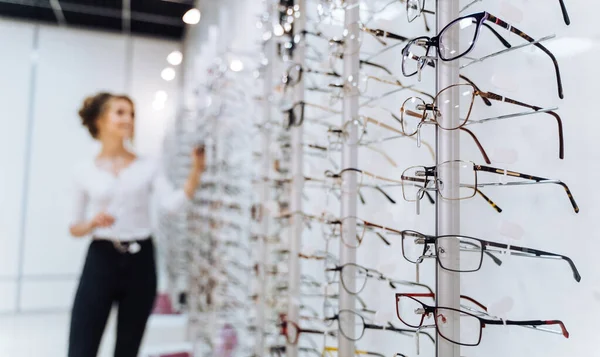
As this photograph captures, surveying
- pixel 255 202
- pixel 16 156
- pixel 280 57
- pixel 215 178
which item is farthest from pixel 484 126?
pixel 16 156

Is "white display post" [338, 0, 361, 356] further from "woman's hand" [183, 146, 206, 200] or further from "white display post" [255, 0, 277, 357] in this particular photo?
"woman's hand" [183, 146, 206, 200]

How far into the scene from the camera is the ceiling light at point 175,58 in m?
4.48

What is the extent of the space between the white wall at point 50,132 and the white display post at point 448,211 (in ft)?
12.9

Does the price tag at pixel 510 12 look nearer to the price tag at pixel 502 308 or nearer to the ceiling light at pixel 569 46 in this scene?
the ceiling light at pixel 569 46

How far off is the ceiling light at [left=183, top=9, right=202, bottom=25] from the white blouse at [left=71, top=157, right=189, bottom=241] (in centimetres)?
227

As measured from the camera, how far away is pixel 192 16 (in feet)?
13.6

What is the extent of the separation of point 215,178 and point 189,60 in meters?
2.00

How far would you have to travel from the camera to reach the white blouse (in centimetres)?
198

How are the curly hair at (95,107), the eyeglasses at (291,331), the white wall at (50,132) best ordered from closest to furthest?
the eyeglasses at (291,331) → the curly hair at (95,107) → the white wall at (50,132)

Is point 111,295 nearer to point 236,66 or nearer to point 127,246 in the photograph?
point 127,246

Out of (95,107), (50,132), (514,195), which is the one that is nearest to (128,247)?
(95,107)

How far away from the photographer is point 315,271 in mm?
1691

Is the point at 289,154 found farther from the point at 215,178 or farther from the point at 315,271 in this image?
the point at 215,178

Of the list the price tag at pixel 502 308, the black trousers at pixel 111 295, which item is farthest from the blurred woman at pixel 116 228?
the price tag at pixel 502 308
